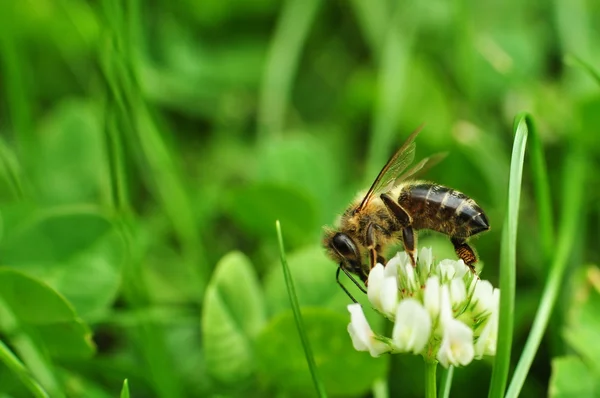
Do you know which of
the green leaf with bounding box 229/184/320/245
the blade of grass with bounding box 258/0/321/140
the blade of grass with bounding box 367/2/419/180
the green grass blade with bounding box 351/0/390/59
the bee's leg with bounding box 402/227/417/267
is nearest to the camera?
the bee's leg with bounding box 402/227/417/267

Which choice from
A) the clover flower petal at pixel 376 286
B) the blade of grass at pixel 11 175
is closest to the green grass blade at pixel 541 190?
the clover flower petal at pixel 376 286

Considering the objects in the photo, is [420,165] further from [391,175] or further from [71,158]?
[71,158]

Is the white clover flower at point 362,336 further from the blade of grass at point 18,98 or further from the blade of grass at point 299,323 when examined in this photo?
the blade of grass at point 18,98

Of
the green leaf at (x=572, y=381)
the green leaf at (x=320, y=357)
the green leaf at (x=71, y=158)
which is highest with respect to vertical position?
the green leaf at (x=71, y=158)

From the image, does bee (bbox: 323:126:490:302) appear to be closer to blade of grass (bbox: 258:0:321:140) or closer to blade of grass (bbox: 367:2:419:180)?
blade of grass (bbox: 367:2:419:180)

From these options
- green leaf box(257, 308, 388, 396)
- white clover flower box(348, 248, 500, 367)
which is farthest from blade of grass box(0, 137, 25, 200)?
white clover flower box(348, 248, 500, 367)

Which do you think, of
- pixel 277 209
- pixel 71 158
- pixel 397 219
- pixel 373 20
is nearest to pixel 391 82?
pixel 373 20

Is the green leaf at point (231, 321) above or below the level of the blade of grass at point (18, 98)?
below

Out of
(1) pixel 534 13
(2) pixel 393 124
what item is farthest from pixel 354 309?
(1) pixel 534 13
